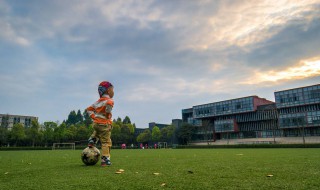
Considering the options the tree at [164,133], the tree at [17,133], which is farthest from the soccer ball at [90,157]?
the tree at [164,133]

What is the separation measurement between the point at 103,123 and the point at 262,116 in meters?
74.6

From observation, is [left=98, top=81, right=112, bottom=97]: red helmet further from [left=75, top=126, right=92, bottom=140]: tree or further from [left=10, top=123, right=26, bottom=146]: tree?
[left=10, top=123, right=26, bottom=146]: tree

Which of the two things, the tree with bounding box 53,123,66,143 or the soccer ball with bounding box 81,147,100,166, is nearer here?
the soccer ball with bounding box 81,147,100,166

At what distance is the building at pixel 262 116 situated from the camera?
206 ft

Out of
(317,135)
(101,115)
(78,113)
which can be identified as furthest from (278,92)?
(78,113)

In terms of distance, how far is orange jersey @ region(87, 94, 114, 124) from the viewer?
841 centimetres

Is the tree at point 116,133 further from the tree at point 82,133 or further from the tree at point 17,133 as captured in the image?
the tree at point 17,133

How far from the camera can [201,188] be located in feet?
12.6

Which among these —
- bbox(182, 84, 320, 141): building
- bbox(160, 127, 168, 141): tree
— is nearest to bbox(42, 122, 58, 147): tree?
bbox(160, 127, 168, 141): tree

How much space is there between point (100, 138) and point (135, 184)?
4.49 meters

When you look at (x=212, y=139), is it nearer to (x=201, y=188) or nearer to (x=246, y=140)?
(x=246, y=140)

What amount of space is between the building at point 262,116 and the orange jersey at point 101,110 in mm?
58550

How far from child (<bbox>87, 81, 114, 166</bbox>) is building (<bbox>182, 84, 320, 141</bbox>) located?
58515 mm

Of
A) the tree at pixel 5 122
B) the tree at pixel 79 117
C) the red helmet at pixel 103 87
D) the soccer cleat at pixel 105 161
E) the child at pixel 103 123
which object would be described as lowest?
the soccer cleat at pixel 105 161
